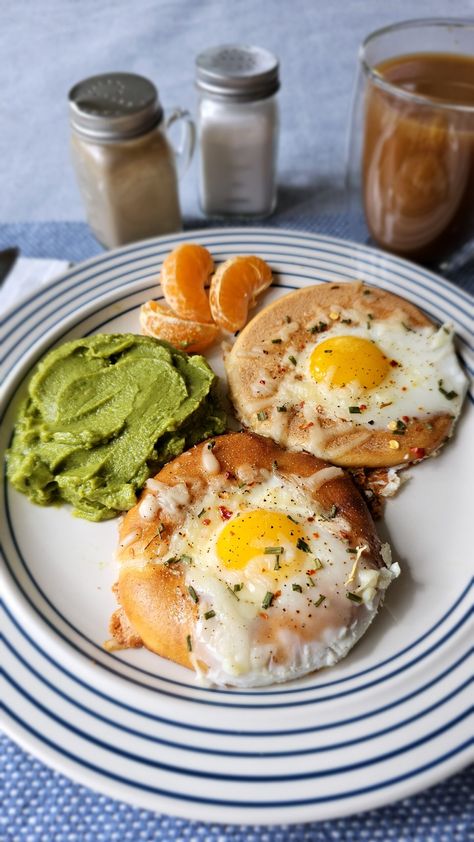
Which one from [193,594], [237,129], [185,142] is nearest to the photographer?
[193,594]

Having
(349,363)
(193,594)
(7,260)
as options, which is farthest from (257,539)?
(7,260)

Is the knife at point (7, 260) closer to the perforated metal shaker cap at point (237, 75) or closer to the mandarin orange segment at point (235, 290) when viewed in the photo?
the mandarin orange segment at point (235, 290)

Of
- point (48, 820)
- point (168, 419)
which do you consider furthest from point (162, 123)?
point (48, 820)

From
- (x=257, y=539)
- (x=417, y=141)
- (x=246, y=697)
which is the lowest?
(x=246, y=697)

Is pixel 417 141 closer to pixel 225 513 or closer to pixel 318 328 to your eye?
pixel 318 328

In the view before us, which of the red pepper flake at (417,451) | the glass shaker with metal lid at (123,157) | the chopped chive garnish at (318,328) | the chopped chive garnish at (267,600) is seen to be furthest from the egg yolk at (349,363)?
the glass shaker with metal lid at (123,157)

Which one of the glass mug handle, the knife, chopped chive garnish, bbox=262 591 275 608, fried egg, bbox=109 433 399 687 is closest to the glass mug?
the glass mug handle
